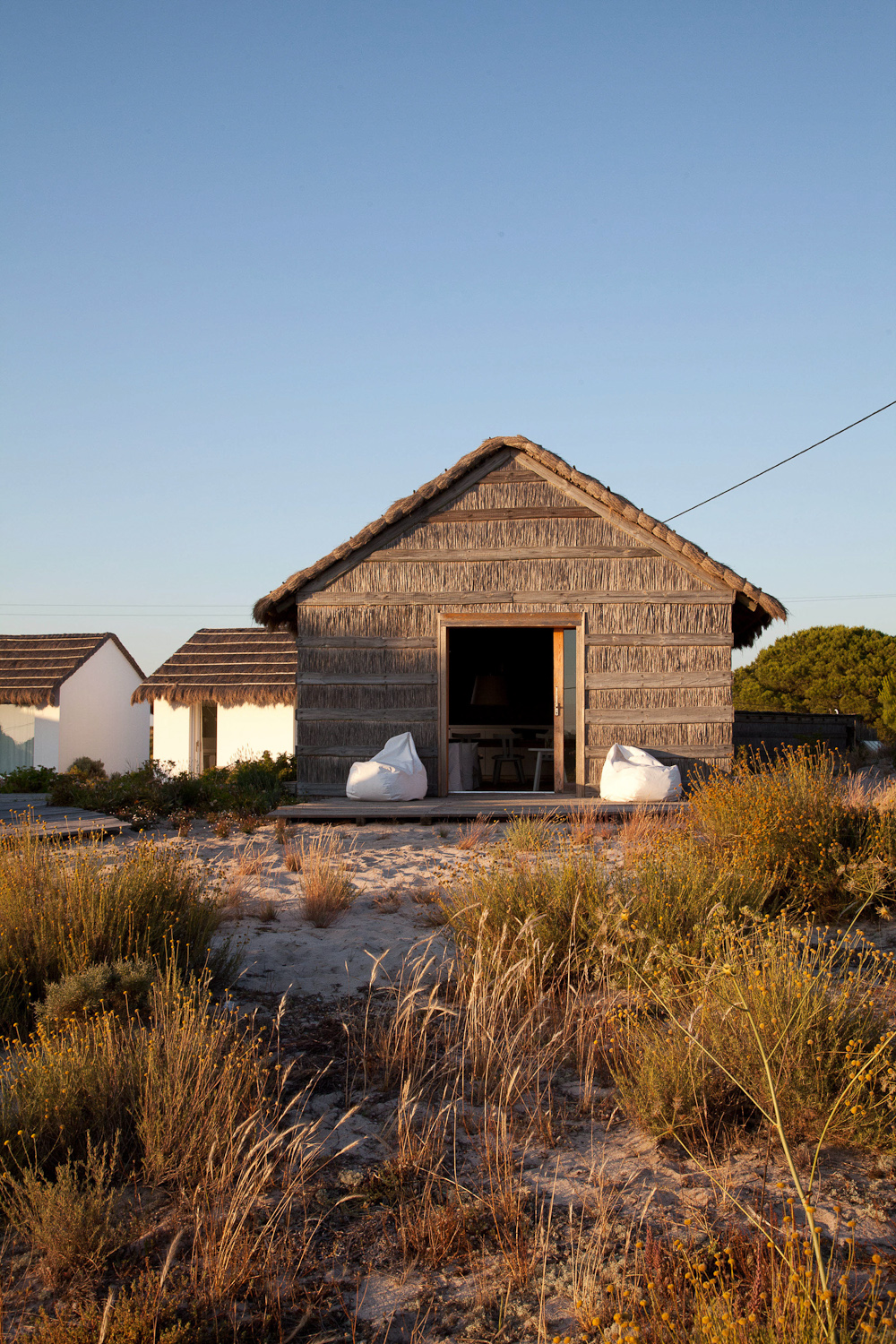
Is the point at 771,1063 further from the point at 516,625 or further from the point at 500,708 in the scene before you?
the point at 500,708

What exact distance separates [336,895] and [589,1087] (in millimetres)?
3101

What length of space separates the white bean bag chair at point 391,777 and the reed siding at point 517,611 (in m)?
0.37

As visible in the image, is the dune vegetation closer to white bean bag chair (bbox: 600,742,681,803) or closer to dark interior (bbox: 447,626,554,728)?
white bean bag chair (bbox: 600,742,681,803)

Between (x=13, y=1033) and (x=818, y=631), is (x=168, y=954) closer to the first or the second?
(x=13, y=1033)

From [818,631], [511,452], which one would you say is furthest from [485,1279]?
[818,631]

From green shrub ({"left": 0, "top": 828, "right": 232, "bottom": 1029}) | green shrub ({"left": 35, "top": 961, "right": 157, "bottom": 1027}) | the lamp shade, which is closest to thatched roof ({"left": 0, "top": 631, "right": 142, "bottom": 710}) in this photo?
the lamp shade

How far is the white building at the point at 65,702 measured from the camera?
1029 inches

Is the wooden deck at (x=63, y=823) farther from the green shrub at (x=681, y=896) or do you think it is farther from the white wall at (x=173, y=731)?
the white wall at (x=173, y=731)

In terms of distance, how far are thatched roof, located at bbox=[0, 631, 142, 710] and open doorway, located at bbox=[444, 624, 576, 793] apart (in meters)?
13.1

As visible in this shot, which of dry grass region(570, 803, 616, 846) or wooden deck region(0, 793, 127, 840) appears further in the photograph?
wooden deck region(0, 793, 127, 840)

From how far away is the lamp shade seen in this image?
1752 cm

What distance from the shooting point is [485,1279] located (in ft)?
9.16

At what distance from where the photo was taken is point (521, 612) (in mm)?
11984

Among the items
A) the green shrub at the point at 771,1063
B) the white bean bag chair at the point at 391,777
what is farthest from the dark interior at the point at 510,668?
the green shrub at the point at 771,1063
